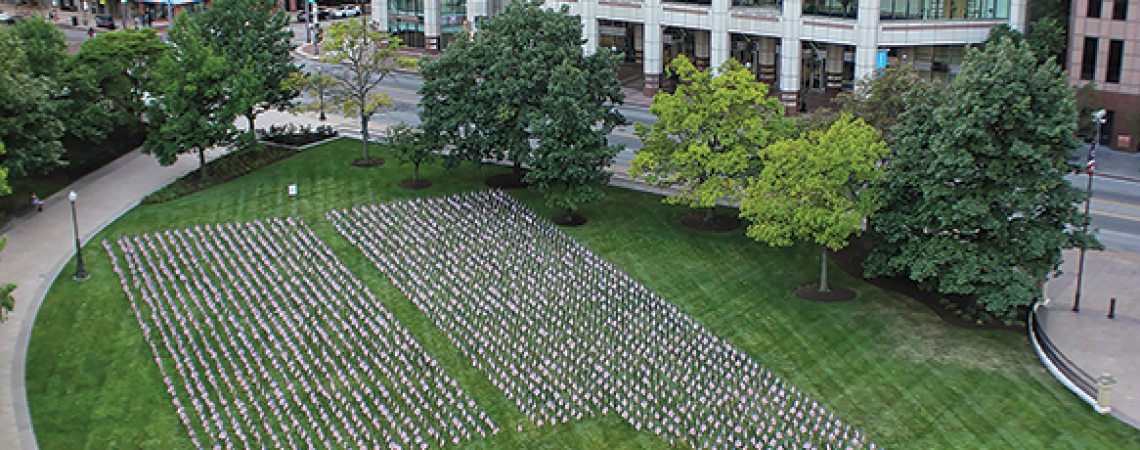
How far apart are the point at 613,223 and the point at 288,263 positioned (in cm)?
1541

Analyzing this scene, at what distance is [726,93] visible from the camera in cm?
5162

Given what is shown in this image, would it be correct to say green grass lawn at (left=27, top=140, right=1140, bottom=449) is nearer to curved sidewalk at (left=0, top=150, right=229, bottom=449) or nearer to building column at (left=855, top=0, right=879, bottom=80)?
curved sidewalk at (left=0, top=150, right=229, bottom=449)

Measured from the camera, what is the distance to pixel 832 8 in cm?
7131

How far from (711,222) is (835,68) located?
28.9 metres

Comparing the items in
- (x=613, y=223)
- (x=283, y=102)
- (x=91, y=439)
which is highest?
(x=283, y=102)

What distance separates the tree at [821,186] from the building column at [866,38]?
25.0m

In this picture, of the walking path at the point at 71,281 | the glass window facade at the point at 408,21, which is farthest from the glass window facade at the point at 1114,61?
the glass window facade at the point at 408,21

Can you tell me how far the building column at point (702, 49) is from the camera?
85.0 meters

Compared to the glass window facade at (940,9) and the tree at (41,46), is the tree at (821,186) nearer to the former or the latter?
the glass window facade at (940,9)

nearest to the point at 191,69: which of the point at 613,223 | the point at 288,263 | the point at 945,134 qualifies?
the point at 288,263

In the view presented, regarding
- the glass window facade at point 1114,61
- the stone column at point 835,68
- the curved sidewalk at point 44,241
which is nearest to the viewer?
the curved sidewalk at point 44,241

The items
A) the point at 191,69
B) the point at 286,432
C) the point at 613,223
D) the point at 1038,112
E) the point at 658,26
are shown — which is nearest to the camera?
the point at 286,432

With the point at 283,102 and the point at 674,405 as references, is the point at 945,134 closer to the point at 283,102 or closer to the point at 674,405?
the point at 674,405

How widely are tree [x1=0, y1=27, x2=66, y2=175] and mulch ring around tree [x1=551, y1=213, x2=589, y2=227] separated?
2387cm
